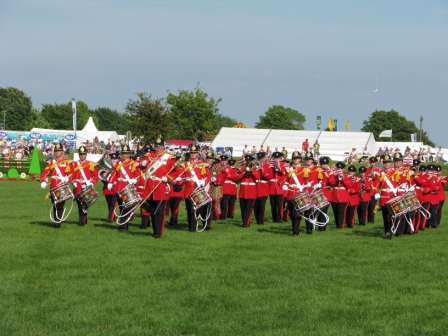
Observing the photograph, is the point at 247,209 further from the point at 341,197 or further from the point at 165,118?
the point at 165,118

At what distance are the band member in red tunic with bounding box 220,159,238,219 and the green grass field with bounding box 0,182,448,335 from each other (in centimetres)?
287

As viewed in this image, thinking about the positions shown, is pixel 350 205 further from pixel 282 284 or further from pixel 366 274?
pixel 282 284

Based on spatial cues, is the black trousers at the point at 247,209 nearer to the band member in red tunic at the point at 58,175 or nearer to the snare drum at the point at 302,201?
the snare drum at the point at 302,201

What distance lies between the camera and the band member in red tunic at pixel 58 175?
19.3 m

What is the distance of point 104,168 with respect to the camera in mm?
22422

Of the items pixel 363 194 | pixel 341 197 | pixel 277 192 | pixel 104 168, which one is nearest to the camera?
pixel 341 197

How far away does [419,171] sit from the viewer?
75.5 feet

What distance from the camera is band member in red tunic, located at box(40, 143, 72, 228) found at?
63.3 ft

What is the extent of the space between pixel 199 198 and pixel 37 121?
395ft

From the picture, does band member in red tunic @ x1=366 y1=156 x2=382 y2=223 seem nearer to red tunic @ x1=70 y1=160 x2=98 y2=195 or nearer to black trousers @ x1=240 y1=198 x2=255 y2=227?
black trousers @ x1=240 y1=198 x2=255 y2=227

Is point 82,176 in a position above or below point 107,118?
below

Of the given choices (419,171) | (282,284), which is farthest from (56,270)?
(419,171)

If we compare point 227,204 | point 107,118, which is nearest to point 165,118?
point 227,204

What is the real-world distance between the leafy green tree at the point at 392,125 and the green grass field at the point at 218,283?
115431 mm
